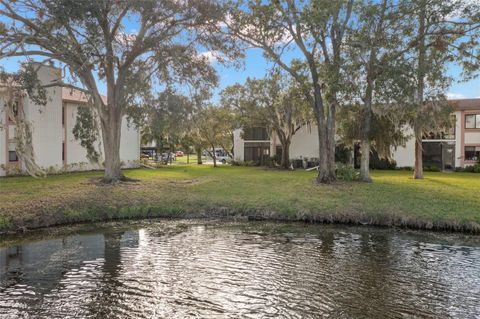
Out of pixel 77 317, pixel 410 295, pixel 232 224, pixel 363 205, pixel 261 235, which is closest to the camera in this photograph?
pixel 77 317

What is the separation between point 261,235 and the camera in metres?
12.2

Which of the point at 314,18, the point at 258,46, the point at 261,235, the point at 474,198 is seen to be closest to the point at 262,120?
the point at 258,46

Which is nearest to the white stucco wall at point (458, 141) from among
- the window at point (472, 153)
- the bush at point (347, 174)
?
the window at point (472, 153)

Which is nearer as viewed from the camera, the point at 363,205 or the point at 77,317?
the point at 77,317

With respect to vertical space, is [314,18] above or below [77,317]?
above

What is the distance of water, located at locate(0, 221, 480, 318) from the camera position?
6598mm

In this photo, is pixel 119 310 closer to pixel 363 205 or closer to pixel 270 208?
pixel 270 208

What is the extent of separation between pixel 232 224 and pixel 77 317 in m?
8.09

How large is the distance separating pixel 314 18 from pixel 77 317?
1392cm

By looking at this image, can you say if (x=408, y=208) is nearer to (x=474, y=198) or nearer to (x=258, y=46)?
(x=474, y=198)

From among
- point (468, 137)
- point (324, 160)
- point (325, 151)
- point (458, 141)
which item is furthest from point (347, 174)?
point (468, 137)

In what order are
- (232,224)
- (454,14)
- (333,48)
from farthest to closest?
(333,48)
(454,14)
(232,224)

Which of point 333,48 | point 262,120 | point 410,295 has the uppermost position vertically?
point 333,48

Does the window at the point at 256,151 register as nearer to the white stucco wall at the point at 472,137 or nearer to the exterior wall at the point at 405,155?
the exterior wall at the point at 405,155
